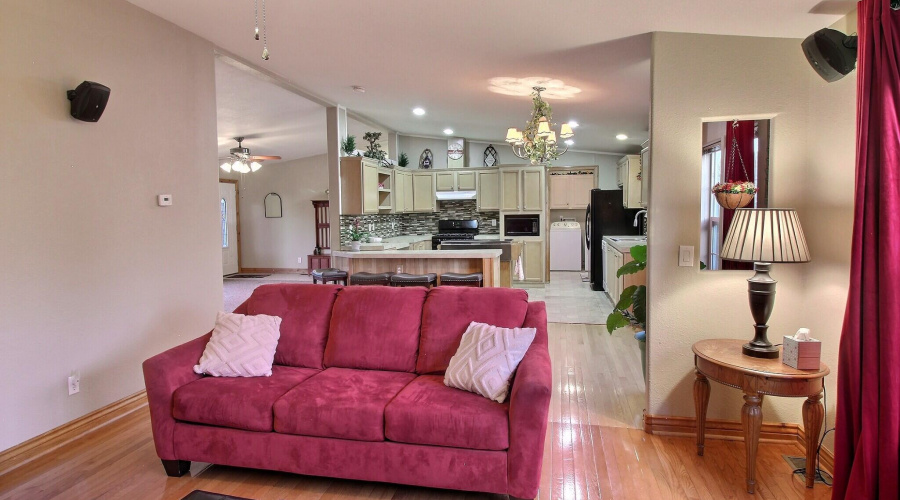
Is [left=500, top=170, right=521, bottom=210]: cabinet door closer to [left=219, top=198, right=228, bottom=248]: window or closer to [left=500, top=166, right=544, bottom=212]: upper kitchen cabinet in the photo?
[left=500, top=166, right=544, bottom=212]: upper kitchen cabinet

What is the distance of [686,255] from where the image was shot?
9.84 ft

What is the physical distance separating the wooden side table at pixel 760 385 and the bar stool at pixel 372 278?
3.19 m

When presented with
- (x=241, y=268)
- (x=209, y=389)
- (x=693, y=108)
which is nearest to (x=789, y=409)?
(x=693, y=108)

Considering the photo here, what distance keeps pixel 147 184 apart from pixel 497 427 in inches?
116

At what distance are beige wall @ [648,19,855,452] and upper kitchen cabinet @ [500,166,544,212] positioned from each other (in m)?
5.80

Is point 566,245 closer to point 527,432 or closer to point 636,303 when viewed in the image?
point 636,303

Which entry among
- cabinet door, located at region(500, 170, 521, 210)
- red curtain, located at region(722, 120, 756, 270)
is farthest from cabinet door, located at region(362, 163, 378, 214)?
red curtain, located at region(722, 120, 756, 270)

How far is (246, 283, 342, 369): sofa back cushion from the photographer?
3.02 m

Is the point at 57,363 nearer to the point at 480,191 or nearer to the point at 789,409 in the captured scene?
the point at 789,409

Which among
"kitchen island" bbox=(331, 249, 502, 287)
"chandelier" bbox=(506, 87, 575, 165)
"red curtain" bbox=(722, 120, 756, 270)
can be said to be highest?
"chandelier" bbox=(506, 87, 575, 165)

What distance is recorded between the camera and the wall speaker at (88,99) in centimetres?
298

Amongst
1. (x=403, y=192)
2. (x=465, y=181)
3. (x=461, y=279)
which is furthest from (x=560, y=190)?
(x=461, y=279)

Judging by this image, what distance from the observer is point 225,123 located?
7254mm

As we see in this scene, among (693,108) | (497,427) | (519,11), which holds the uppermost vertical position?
(519,11)
